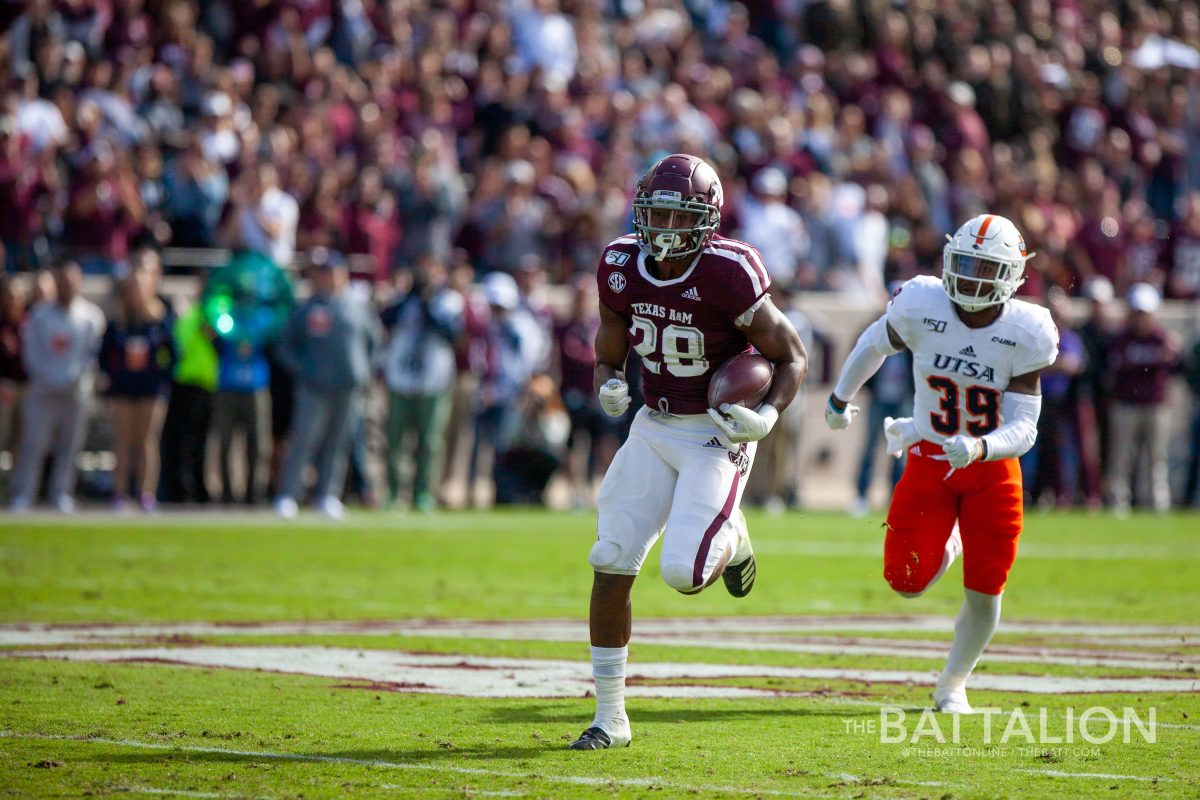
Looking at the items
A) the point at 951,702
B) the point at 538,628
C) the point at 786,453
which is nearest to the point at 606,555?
the point at 951,702

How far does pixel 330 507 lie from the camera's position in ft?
50.4

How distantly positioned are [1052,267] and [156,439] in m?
9.03

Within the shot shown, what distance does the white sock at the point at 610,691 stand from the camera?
5945 mm

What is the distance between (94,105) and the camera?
50.2 ft

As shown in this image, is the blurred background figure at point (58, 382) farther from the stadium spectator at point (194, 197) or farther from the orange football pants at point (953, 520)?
the orange football pants at point (953, 520)

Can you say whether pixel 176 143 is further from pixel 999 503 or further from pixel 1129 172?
pixel 1129 172

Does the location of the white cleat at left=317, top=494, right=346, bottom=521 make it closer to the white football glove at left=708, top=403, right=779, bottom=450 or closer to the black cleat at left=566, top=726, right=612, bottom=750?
the white football glove at left=708, top=403, right=779, bottom=450

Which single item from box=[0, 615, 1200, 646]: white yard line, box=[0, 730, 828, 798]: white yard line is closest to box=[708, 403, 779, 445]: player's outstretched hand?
box=[0, 730, 828, 798]: white yard line

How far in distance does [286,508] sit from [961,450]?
9428 millimetres

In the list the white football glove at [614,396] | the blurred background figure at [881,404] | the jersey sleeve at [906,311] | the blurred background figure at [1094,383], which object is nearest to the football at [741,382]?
the white football glove at [614,396]

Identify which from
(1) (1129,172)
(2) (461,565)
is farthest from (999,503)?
(1) (1129,172)

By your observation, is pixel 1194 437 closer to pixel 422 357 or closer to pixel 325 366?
pixel 422 357

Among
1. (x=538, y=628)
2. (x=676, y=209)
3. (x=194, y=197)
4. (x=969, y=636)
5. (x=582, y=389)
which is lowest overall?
(x=538, y=628)

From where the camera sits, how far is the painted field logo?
20.1 ft
